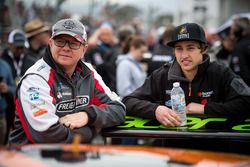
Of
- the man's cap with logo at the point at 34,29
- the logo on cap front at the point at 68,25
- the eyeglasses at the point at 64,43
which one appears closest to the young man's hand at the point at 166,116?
the eyeglasses at the point at 64,43

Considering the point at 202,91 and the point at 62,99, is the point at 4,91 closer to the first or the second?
the point at 62,99

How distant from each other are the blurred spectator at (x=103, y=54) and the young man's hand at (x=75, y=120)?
15.1 feet

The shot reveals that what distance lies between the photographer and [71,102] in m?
4.19

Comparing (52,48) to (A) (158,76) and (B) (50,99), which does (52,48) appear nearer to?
(B) (50,99)

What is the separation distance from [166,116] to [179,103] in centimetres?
15

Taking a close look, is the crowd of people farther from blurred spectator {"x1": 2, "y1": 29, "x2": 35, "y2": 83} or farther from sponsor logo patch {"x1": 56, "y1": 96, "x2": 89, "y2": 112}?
blurred spectator {"x1": 2, "y1": 29, "x2": 35, "y2": 83}

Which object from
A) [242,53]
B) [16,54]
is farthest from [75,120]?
[242,53]

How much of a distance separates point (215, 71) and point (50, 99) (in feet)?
5.01

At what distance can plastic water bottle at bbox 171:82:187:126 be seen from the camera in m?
4.34

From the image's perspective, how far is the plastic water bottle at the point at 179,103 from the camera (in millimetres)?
4340

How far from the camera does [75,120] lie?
405 centimetres

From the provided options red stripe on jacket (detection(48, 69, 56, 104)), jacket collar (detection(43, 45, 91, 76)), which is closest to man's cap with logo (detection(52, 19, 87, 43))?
jacket collar (detection(43, 45, 91, 76))

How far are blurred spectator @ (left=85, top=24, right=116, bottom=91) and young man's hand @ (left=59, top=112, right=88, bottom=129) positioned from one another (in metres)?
4.61

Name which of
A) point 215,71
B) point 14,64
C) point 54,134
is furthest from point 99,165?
point 14,64
